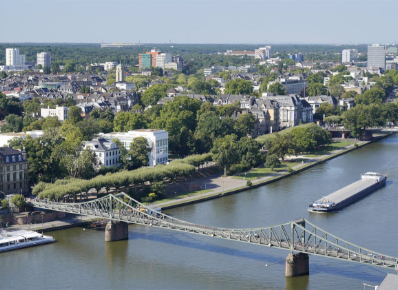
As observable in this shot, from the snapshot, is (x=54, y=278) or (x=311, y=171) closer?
(x=54, y=278)

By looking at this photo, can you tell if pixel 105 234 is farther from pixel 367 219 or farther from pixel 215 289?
pixel 367 219

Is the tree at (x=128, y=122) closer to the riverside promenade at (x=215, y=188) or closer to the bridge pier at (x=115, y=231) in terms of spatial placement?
the riverside promenade at (x=215, y=188)

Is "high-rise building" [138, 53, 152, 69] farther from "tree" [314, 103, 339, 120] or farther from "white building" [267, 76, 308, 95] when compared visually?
"tree" [314, 103, 339, 120]

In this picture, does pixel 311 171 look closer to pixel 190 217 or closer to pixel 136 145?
pixel 136 145

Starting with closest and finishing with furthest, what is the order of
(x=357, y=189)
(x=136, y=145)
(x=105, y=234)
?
(x=105, y=234) → (x=357, y=189) → (x=136, y=145)

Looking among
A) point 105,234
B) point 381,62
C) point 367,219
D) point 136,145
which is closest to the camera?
point 105,234

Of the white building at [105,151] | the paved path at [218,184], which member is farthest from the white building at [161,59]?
the white building at [105,151]

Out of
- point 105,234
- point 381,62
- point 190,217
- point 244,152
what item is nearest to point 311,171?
point 244,152
